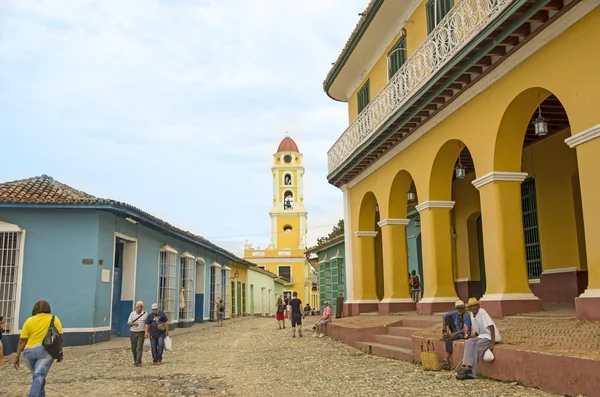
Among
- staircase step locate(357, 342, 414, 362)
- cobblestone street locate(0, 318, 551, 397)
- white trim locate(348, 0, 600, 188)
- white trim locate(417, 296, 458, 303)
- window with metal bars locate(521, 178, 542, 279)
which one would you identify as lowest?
cobblestone street locate(0, 318, 551, 397)

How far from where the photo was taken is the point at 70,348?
48.1ft

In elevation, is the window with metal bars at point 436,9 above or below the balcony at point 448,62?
above

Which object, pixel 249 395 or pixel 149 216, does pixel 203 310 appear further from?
pixel 249 395

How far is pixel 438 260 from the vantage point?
12438 mm

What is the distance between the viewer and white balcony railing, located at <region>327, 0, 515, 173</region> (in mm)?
9352

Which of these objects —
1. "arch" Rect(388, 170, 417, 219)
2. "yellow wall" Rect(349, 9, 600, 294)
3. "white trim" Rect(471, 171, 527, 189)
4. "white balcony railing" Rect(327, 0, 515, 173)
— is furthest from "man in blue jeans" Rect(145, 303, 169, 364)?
"white trim" Rect(471, 171, 527, 189)

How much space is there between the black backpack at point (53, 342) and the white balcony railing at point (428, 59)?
23.9ft

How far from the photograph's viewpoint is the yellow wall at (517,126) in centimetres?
778

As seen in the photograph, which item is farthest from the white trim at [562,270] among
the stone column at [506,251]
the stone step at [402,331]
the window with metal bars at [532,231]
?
the stone step at [402,331]

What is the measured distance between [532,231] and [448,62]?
4.71m

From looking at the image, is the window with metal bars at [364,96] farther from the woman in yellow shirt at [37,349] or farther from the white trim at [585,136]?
the woman in yellow shirt at [37,349]

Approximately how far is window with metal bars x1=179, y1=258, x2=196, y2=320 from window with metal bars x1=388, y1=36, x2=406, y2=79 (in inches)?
508

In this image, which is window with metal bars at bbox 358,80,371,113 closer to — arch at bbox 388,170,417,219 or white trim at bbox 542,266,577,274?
arch at bbox 388,170,417,219

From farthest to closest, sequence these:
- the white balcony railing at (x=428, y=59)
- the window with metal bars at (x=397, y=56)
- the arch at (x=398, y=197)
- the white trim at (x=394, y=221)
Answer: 1. the white trim at (x=394, y=221)
2. the arch at (x=398, y=197)
3. the window with metal bars at (x=397, y=56)
4. the white balcony railing at (x=428, y=59)
